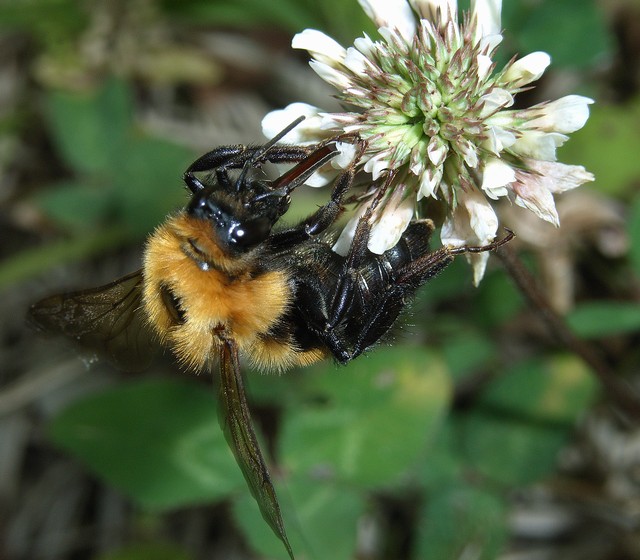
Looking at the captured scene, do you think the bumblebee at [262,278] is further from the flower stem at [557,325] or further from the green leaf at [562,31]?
the green leaf at [562,31]

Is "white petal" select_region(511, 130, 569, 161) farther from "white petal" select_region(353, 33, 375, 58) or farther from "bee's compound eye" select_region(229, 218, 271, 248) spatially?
"bee's compound eye" select_region(229, 218, 271, 248)

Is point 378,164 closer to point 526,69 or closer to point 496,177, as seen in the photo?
point 496,177

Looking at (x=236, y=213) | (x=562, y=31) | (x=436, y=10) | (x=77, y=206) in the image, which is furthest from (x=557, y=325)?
(x=77, y=206)

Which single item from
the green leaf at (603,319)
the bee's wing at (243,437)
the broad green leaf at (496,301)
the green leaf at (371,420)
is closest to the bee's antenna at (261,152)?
the bee's wing at (243,437)

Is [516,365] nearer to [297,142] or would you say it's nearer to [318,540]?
[318,540]

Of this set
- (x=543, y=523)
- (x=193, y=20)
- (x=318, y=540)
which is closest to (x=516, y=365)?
(x=543, y=523)

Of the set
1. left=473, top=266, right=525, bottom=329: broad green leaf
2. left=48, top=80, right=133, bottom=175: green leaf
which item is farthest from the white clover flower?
left=48, top=80, right=133, bottom=175: green leaf
